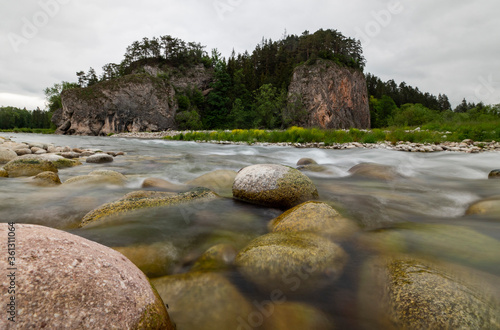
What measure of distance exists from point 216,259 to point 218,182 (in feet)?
10.1

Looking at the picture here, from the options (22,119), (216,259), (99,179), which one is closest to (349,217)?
(216,259)

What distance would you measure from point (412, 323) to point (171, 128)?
63.1 m

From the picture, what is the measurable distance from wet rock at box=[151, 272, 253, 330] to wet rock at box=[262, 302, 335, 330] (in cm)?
18

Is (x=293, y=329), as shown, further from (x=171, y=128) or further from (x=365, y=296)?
(x=171, y=128)

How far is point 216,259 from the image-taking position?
7.86 feet

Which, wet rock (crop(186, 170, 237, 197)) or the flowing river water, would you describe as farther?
wet rock (crop(186, 170, 237, 197))

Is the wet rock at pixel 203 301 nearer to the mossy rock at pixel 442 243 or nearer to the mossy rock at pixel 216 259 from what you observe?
the mossy rock at pixel 216 259

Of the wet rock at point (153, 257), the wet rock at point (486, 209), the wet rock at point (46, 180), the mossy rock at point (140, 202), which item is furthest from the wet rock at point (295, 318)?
the wet rock at point (46, 180)

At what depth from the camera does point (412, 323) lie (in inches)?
60.6

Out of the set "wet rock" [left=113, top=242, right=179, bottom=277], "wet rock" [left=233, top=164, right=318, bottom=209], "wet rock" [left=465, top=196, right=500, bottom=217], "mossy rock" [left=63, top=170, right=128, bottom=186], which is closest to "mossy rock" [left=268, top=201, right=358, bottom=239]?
"wet rock" [left=233, top=164, right=318, bottom=209]

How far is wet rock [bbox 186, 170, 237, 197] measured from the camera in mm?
5152

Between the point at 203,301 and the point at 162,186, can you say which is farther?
the point at 162,186

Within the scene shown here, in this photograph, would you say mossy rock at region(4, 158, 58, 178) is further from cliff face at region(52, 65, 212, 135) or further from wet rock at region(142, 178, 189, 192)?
cliff face at region(52, 65, 212, 135)

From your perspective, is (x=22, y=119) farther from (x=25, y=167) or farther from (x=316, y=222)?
(x=316, y=222)
